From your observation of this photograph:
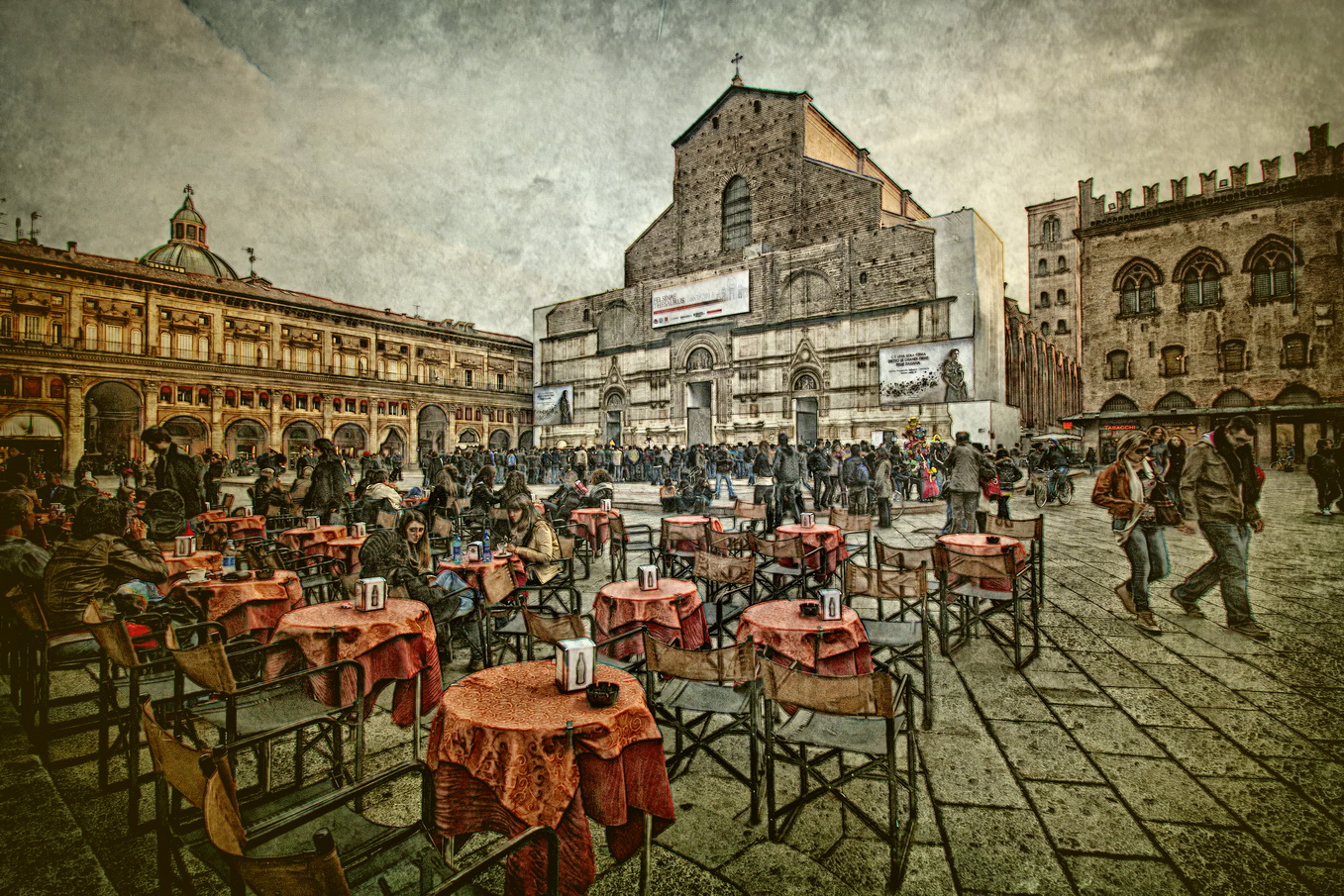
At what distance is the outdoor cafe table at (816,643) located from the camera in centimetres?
299

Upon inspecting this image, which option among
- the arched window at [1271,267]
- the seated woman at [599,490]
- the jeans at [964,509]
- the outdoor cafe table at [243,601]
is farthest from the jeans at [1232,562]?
the arched window at [1271,267]

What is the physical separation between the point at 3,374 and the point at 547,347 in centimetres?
2104

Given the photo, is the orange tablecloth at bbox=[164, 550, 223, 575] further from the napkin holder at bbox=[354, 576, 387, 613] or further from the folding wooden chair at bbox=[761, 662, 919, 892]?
the folding wooden chair at bbox=[761, 662, 919, 892]

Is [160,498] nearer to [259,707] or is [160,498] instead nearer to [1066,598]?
[259,707]

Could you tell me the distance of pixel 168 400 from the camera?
27.6 m

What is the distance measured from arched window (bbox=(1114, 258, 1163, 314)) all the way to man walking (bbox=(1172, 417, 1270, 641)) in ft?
87.8

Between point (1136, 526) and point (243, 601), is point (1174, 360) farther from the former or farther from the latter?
point (243, 601)

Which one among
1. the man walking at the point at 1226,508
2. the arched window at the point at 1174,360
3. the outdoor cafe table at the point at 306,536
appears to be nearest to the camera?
the man walking at the point at 1226,508

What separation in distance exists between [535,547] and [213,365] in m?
32.7

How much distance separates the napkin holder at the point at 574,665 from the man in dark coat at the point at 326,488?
696cm

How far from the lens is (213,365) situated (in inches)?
1144

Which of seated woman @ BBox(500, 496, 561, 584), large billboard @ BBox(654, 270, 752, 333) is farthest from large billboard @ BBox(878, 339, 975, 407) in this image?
seated woman @ BBox(500, 496, 561, 584)

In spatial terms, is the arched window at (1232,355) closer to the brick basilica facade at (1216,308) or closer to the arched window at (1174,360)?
the brick basilica facade at (1216,308)

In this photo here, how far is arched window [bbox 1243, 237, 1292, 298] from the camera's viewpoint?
22.4 meters
